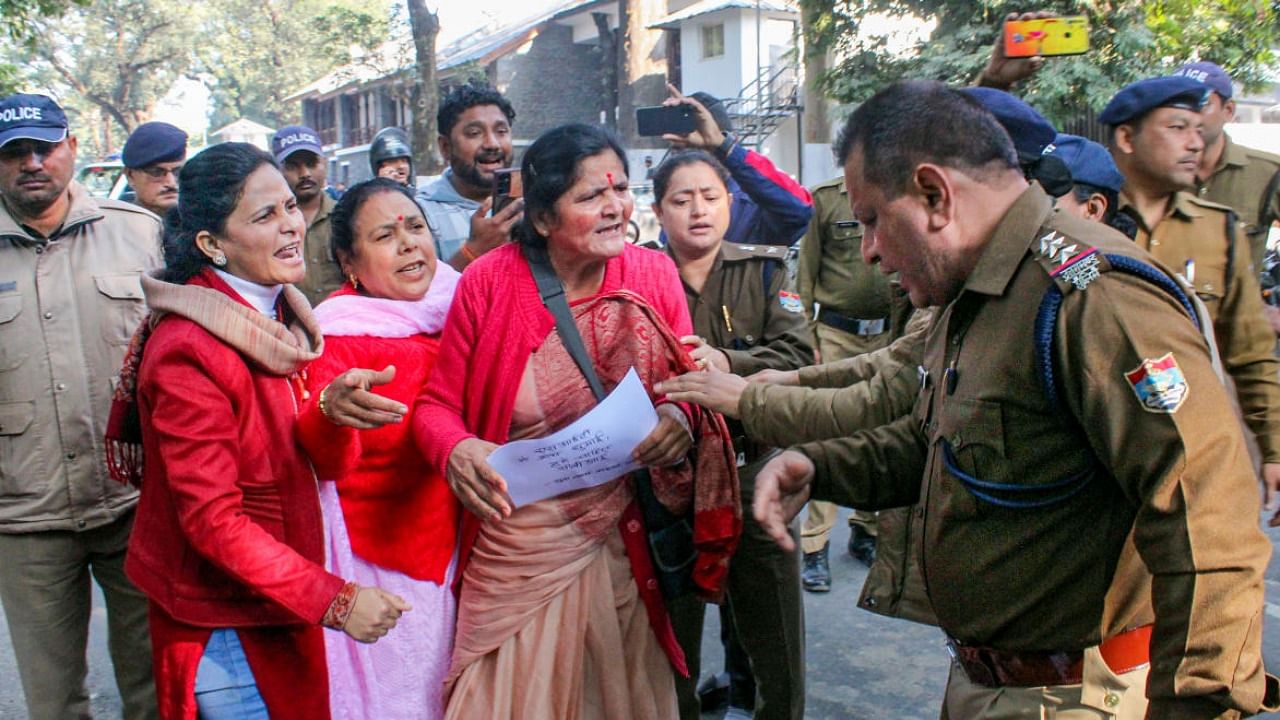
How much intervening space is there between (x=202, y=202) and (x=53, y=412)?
1345 millimetres

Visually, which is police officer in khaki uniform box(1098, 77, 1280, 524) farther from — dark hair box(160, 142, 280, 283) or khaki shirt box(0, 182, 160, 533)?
khaki shirt box(0, 182, 160, 533)

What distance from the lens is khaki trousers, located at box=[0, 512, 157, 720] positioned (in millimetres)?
3459

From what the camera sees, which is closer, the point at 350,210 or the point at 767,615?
the point at 350,210

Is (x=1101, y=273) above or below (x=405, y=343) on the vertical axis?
above

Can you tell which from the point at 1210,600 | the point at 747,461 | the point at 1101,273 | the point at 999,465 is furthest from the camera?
the point at 747,461

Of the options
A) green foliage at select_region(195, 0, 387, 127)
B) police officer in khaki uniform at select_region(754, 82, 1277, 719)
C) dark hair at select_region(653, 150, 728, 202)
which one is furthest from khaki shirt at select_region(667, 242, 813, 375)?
green foliage at select_region(195, 0, 387, 127)

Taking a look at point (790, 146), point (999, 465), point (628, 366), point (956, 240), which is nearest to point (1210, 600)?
point (999, 465)

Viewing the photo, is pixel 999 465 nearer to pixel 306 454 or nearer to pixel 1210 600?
pixel 1210 600

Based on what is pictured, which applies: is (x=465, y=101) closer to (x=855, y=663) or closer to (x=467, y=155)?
(x=467, y=155)

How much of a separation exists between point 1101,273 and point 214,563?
73.6 inches

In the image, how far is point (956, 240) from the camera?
6.24ft

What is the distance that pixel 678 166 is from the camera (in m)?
3.70

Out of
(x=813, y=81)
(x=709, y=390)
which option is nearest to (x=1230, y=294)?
(x=709, y=390)

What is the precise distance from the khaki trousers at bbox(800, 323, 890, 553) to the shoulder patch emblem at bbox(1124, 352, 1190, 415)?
353 centimetres
